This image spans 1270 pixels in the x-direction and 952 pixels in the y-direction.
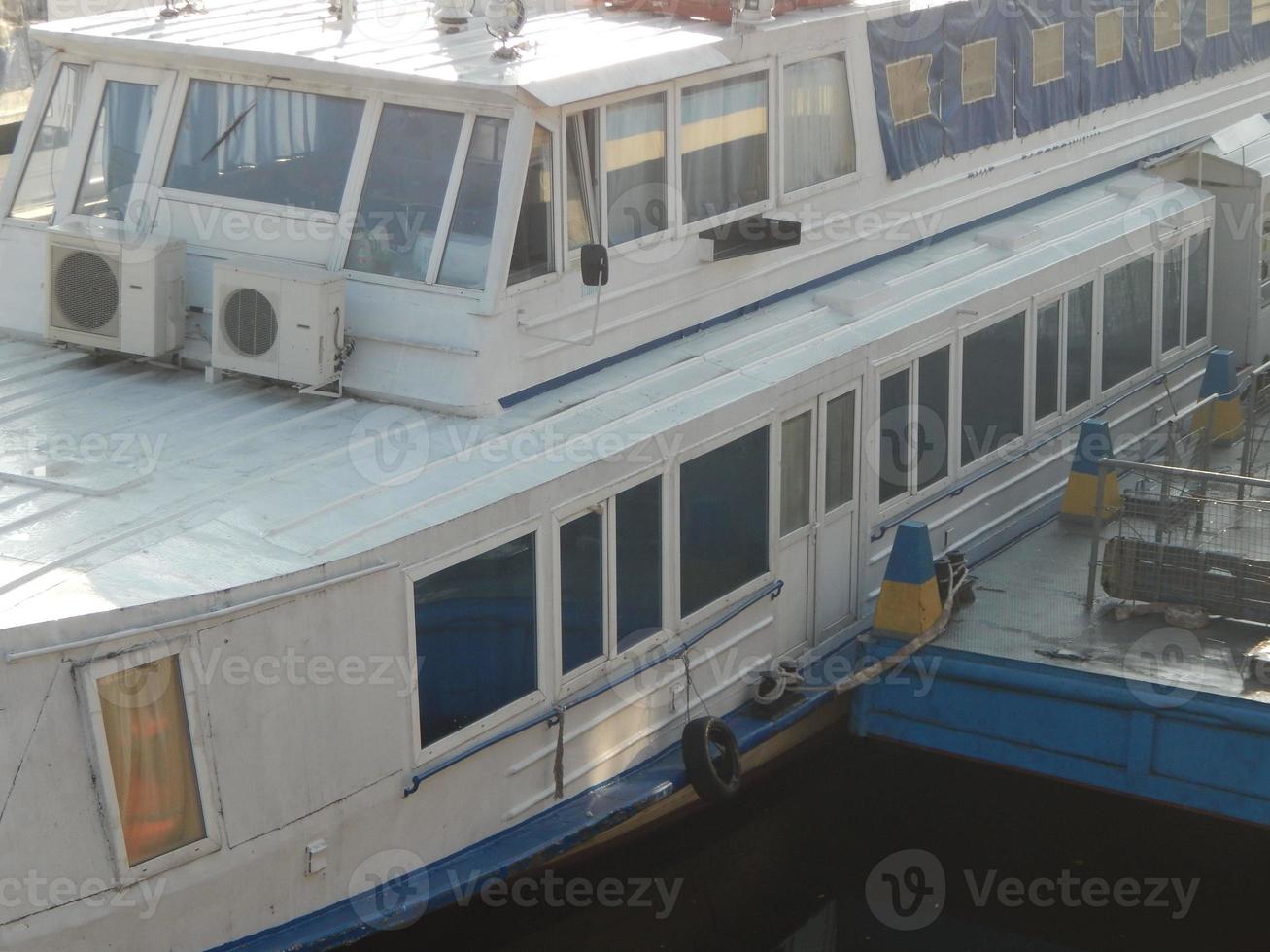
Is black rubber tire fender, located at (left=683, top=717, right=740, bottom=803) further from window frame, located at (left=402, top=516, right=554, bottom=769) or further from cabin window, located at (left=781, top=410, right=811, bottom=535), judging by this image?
cabin window, located at (left=781, top=410, right=811, bottom=535)

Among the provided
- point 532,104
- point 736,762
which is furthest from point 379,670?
point 532,104

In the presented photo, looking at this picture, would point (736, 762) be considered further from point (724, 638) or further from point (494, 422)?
point (494, 422)

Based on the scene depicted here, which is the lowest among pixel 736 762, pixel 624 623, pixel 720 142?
pixel 736 762

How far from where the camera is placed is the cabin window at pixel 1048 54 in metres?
11.2

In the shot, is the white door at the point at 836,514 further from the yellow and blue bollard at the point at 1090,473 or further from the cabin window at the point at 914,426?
the yellow and blue bollard at the point at 1090,473

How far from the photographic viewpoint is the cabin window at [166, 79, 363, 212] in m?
7.98

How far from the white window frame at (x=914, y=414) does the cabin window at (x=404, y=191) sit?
7.79 ft

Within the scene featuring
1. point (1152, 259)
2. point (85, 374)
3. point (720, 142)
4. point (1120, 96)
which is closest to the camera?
point (85, 374)

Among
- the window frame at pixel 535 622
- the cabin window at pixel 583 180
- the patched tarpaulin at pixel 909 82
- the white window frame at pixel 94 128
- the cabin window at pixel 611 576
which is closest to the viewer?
the window frame at pixel 535 622

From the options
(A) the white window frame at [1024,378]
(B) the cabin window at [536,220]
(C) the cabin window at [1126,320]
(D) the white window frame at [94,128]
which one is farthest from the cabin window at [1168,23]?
(D) the white window frame at [94,128]

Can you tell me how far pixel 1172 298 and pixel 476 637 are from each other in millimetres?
6785

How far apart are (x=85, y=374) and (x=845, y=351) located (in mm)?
3680

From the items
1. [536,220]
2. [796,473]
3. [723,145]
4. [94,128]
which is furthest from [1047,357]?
[94,128]

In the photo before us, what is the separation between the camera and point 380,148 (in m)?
7.89
